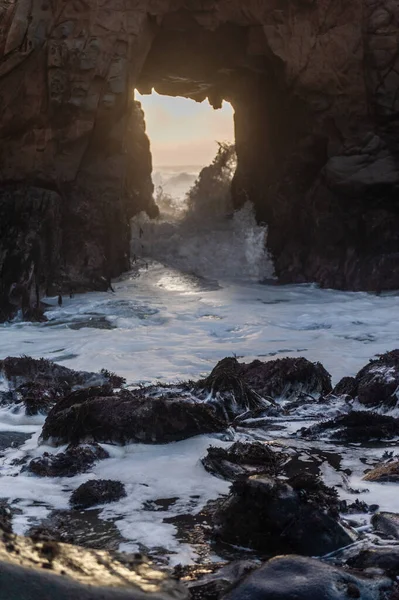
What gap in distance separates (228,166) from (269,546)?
1035 inches

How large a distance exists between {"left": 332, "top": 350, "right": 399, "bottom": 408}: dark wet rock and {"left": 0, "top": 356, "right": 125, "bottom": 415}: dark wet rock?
2.69m

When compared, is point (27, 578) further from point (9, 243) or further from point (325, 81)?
point (325, 81)

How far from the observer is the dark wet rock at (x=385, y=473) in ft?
16.6

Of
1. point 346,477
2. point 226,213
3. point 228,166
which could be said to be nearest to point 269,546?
point 346,477

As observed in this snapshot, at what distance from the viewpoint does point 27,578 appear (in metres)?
2.79

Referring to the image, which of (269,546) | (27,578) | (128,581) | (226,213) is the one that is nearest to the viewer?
(27,578)

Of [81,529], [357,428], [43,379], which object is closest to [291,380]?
[357,428]

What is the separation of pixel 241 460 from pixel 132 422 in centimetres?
115

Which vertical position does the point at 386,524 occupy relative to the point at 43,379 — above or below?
above

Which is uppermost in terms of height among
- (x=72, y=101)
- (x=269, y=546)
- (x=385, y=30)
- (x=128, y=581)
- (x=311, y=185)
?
(x=385, y=30)

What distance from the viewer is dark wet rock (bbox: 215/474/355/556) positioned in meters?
3.96

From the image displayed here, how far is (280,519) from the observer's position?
409 centimetres

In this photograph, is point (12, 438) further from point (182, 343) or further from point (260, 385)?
point (182, 343)

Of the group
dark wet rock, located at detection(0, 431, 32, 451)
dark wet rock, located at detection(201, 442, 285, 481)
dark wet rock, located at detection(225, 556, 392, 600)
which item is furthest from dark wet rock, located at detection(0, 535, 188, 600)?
dark wet rock, located at detection(0, 431, 32, 451)
